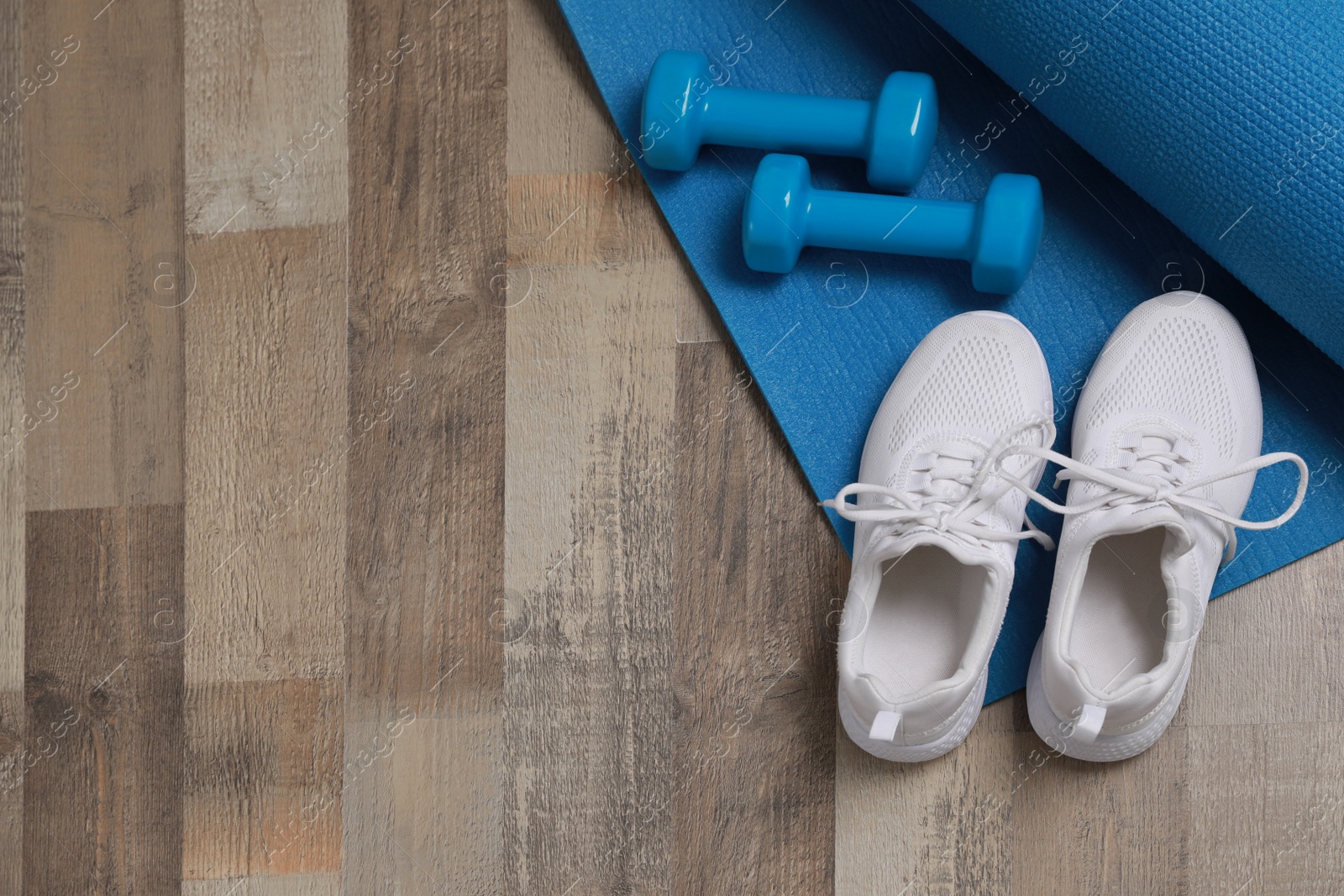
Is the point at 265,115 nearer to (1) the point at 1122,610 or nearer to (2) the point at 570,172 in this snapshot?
(2) the point at 570,172

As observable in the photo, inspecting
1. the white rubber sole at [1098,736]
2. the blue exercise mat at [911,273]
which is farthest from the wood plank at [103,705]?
the white rubber sole at [1098,736]

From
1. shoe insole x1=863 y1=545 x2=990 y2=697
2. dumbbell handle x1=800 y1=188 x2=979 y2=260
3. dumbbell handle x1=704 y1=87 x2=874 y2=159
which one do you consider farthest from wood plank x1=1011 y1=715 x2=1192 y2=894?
dumbbell handle x1=704 y1=87 x2=874 y2=159

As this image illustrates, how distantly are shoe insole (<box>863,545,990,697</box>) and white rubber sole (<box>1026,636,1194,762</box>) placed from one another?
0.07m

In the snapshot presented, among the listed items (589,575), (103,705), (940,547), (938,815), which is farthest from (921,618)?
(103,705)

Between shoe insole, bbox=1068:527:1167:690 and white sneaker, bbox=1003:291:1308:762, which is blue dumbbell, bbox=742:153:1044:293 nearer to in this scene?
white sneaker, bbox=1003:291:1308:762

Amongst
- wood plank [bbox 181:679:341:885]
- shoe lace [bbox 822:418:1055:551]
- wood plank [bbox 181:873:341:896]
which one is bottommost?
wood plank [bbox 181:873:341:896]

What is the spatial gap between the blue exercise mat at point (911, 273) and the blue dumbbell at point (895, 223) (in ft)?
0.12

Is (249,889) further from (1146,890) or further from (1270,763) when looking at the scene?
(1270,763)

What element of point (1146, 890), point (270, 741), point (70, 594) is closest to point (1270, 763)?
point (1146, 890)

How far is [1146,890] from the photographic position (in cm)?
77

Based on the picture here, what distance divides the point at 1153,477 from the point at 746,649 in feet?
1.12

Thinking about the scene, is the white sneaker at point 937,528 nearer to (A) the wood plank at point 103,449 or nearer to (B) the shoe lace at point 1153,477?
(B) the shoe lace at point 1153,477

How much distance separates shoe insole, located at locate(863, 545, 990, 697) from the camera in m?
0.76

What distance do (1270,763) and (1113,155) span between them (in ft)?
1.59
